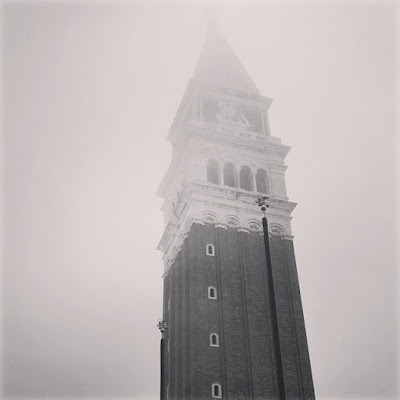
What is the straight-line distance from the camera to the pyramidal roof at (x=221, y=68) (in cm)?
6103

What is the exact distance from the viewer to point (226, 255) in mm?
47438

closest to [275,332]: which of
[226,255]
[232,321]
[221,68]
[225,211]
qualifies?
[232,321]

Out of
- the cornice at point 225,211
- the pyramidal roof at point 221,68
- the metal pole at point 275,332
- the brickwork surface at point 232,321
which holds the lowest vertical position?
the metal pole at point 275,332

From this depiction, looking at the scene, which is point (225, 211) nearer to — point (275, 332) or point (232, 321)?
point (232, 321)

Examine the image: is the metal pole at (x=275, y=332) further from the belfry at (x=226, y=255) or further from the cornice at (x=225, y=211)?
the cornice at (x=225, y=211)

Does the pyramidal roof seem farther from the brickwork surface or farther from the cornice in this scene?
the brickwork surface

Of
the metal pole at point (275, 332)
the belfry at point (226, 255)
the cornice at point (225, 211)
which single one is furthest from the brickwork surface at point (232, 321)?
the metal pole at point (275, 332)

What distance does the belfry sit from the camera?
138 ft

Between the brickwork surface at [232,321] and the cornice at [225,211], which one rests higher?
the cornice at [225,211]

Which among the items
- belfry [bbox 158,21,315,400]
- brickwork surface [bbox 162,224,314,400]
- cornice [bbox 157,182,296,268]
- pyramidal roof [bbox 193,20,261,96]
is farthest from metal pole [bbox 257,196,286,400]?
pyramidal roof [bbox 193,20,261,96]

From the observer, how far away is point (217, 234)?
48.3 m

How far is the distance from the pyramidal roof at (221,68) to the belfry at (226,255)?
0.23m

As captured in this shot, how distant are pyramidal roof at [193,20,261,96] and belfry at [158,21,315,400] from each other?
0.23 m

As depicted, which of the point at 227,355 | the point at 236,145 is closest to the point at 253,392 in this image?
the point at 227,355
